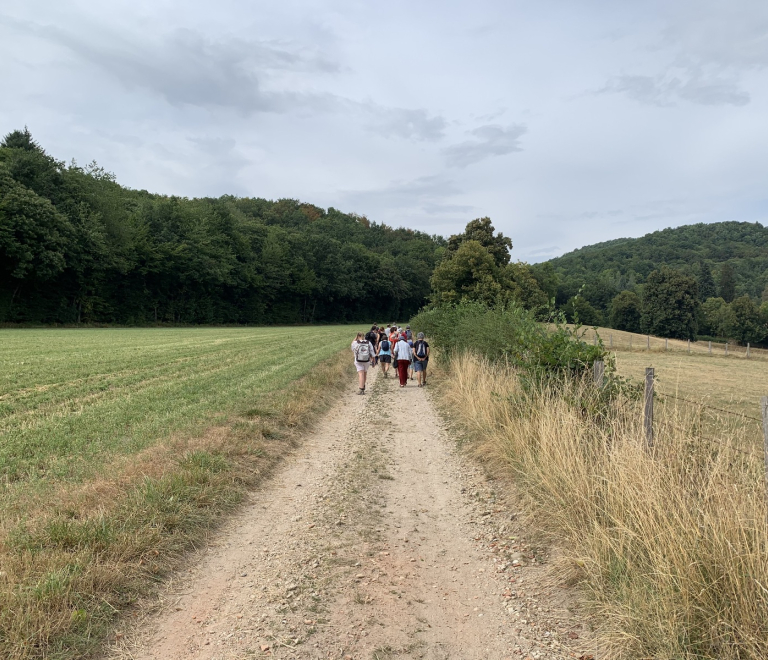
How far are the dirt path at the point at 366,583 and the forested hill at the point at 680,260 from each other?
125777 millimetres

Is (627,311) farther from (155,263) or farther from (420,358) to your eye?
(420,358)

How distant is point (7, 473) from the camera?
6004 millimetres

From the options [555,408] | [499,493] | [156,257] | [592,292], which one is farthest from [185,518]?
[592,292]

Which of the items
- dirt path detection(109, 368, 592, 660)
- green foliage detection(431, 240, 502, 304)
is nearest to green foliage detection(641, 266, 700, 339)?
green foliage detection(431, 240, 502, 304)

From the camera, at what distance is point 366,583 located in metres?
4.09

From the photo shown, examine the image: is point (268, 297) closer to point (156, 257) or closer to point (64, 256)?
point (156, 257)

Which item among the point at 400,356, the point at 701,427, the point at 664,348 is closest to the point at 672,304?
the point at 664,348

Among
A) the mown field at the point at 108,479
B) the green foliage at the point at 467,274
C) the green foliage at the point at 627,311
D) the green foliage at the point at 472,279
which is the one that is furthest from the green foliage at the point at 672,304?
the mown field at the point at 108,479

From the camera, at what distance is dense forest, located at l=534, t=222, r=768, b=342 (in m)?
94.4

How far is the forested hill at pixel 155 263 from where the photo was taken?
1752 inches

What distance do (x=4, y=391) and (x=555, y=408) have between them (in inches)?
476

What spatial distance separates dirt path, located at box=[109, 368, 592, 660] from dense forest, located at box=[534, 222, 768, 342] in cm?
5571

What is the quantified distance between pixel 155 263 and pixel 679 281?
3458 inches

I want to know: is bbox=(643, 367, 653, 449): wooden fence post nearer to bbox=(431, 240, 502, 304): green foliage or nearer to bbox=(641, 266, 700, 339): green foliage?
bbox=(431, 240, 502, 304): green foliage
